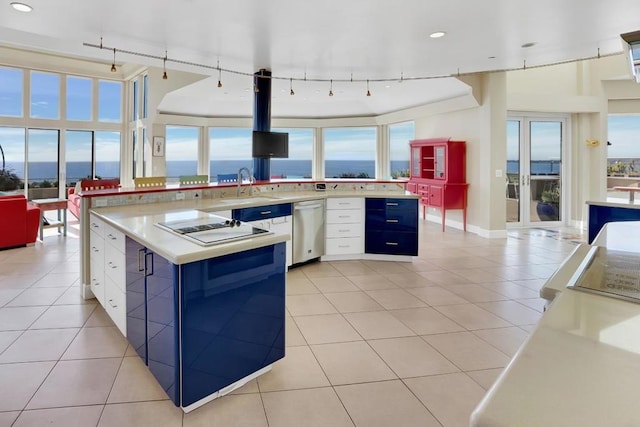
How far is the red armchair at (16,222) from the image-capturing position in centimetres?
571

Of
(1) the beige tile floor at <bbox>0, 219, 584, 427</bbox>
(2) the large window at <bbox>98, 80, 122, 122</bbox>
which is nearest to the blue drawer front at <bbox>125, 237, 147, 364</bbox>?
(1) the beige tile floor at <bbox>0, 219, 584, 427</bbox>

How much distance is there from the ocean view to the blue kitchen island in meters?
6.93

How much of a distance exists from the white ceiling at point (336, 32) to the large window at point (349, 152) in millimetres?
4194

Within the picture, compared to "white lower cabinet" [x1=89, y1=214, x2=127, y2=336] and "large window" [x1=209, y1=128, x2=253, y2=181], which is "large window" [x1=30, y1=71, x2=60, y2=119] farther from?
"white lower cabinet" [x1=89, y1=214, x2=127, y2=336]

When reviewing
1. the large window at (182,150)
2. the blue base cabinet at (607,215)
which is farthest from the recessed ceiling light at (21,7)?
the blue base cabinet at (607,215)

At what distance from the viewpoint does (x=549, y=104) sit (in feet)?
24.7

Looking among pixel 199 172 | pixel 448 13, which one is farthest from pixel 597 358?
pixel 199 172

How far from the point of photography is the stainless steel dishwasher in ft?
15.7

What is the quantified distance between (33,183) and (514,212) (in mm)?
11052

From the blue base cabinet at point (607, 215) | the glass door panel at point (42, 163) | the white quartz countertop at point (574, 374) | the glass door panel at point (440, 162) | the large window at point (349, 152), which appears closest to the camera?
the white quartz countertop at point (574, 374)

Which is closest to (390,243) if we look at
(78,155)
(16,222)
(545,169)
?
(545,169)

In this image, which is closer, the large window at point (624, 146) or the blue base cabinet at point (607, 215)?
the blue base cabinet at point (607, 215)

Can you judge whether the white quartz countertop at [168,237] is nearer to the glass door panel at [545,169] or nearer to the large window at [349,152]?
the glass door panel at [545,169]

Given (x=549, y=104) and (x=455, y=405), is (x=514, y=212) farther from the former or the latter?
(x=455, y=405)
